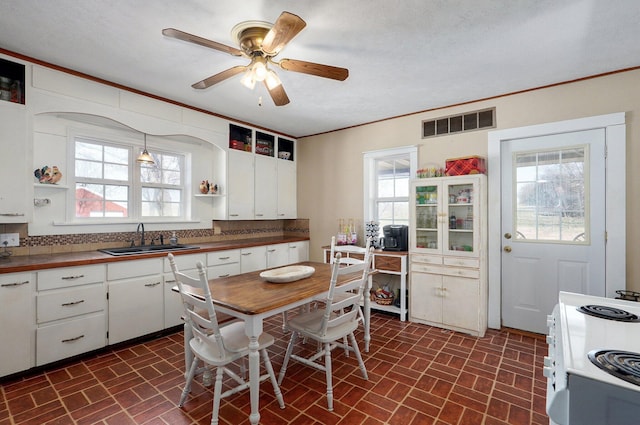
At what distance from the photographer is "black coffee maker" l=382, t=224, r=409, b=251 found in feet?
12.6

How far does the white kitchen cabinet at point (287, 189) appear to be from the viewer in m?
4.94

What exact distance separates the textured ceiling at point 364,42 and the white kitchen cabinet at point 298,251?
2.32 m

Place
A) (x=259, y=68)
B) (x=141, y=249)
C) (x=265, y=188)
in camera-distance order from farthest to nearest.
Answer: (x=265, y=188) → (x=141, y=249) → (x=259, y=68)

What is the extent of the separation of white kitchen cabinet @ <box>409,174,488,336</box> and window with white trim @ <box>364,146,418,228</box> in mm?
535

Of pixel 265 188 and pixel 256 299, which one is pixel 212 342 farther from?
pixel 265 188

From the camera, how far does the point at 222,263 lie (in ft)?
12.1

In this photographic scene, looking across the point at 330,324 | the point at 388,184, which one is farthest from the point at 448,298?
the point at 330,324

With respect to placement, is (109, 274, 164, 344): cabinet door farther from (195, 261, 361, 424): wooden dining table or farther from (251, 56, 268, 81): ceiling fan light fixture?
(251, 56, 268, 81): ceiling fan light fixture

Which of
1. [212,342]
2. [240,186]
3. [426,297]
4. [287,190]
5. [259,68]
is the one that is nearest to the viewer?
[212,342]

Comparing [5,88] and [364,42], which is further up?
[364,42]

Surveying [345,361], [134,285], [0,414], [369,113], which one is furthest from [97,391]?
[369,113]

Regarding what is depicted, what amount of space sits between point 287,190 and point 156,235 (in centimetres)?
212

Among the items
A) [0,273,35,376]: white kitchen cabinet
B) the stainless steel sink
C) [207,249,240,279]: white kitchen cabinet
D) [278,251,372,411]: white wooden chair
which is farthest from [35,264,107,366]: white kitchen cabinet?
[278,251,372,411]: white wooden chair

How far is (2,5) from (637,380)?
3.55 meters
